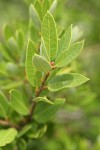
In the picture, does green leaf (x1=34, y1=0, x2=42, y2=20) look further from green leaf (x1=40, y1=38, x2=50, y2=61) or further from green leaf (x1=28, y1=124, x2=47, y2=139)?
green leaf (x1=28, y1=124, x2=47, y2=139)

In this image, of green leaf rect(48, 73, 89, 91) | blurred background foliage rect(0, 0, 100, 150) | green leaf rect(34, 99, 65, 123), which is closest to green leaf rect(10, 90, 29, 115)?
green leaf rect(34, 99, 65, 123)

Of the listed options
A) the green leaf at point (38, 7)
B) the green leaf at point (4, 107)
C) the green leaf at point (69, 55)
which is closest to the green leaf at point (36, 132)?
the green leaf at point (4, 107)

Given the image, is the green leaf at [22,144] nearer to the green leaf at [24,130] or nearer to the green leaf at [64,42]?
the green leaf at [24,130]

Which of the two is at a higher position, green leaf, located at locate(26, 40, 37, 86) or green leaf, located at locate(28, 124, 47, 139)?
green leaf, located at locate(26, 40, 37, 86)

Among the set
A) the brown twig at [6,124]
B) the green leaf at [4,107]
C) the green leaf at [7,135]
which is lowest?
the brown twig at [6,124]

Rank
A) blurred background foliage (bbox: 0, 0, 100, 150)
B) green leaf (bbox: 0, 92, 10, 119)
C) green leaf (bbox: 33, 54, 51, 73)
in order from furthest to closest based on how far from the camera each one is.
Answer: blurred background foliage (bbox: 0, 0, 100, 150), green leaf (bbox: 0, 92, 10, 119), green leaf (bbox: 33, 54, 51, 73)

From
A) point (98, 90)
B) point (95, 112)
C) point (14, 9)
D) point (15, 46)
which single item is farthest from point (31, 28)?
point (14, 9)
